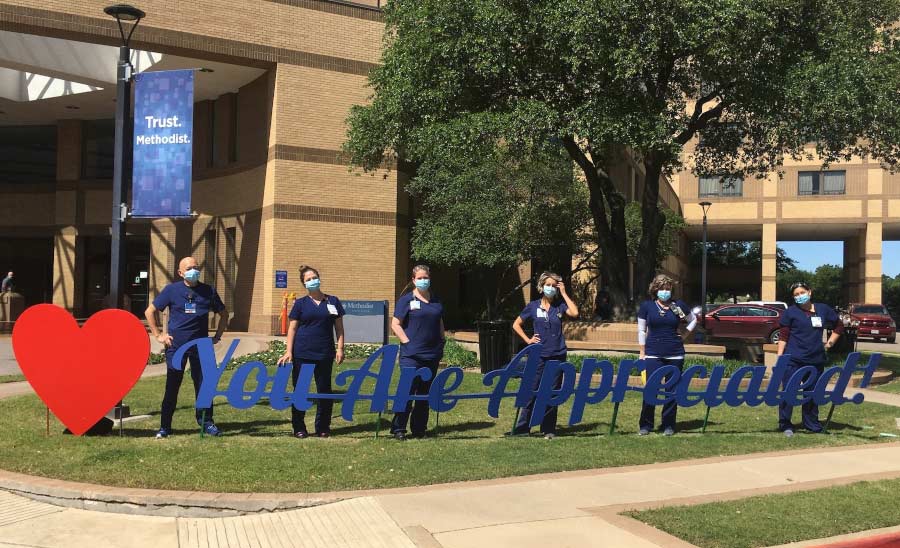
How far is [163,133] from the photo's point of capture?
13.1m

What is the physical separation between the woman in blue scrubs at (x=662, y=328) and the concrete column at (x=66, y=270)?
27464 mm

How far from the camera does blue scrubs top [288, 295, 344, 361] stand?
819 cm

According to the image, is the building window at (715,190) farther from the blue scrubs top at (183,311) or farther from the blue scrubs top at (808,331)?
the blue scrubs top at (183,311)

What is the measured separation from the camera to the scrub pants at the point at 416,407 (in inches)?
327

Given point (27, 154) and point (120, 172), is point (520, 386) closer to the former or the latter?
point (120, 172)

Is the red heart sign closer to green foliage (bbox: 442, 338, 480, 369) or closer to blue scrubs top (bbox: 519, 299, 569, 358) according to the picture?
blue scrubs top (bbox: 519, 299, 569, 358)

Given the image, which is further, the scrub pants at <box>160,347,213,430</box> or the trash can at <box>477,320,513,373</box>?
the trash can at <box>477,320,513,373</box>

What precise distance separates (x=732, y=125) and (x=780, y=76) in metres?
4.76

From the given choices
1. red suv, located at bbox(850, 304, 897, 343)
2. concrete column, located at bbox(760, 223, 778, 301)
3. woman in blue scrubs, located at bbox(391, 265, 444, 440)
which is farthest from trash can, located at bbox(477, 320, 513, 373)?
concrete column, located at bbox(760, 223, 778, 301)

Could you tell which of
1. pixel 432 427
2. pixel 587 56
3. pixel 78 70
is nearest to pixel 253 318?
pixel 78 70

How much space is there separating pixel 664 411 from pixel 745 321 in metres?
20.3

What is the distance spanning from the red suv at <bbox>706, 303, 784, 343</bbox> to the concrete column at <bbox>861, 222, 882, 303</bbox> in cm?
2902

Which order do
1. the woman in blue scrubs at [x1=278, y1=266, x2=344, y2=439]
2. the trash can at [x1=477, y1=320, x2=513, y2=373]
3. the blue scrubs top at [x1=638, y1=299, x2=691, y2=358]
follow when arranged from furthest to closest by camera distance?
the trash can at [x1=477, y1=320, x2=513, y2=373] < the blue scrubs top at [x1=638, y1=299, x2=691, y2=358] < the woman in blue scrubs at [x1=278, y1=266, x2=344, y2=439]

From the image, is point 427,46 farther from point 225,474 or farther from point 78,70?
point 78,70
